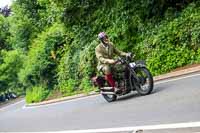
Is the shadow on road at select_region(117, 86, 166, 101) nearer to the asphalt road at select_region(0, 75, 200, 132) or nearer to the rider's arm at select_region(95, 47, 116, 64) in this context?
the asphalt road at select_region(0, 75, 200, 132)

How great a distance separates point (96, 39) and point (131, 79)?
7.98 meters

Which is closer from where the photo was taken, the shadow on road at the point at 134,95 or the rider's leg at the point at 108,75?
the shadow on road at the point at 134,95

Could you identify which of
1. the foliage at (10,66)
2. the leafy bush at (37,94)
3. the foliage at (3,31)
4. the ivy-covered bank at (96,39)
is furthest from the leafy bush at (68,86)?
the foliage at (3,31)

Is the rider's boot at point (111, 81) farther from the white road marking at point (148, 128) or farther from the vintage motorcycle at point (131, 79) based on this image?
the white road marking at point (148, 128)

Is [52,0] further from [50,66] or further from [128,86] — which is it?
[128,86]

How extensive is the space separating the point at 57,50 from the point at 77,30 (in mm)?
3265

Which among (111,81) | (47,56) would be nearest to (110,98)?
(111,81)

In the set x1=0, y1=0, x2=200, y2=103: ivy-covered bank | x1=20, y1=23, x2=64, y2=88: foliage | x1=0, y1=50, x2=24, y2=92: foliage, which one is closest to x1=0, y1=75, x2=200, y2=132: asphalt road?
x1=0, y1=0, x2=200, y2=103: ivy-covered bank

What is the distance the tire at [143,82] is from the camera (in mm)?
10922

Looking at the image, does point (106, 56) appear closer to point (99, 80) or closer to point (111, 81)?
point (111, 81)

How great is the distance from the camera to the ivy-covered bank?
1477cm

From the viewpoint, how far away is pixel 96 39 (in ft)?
62.8

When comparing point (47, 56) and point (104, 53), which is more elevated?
point (104, 53)

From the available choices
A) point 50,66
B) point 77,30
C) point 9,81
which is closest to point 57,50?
point 50,66
